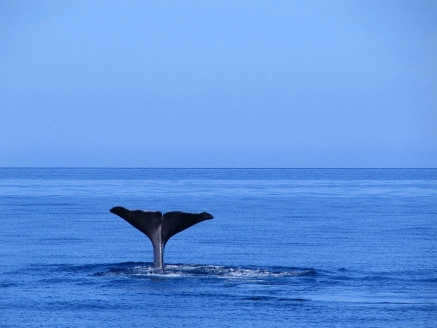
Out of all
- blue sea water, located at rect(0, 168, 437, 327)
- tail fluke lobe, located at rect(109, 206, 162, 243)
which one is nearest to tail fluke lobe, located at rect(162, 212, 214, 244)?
tail fluke lobe, located at rect(109, 206, 162, 243)

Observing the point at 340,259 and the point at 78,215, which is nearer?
the point at 340,259

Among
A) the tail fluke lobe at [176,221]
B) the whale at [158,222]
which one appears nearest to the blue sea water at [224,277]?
the whale at [158,222]

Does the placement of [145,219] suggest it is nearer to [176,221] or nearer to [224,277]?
[176,221]

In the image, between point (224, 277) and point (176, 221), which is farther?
point (224, 277)

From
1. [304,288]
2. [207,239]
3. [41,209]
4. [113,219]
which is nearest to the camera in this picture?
[304,288]

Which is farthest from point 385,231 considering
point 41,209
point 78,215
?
point 41,209

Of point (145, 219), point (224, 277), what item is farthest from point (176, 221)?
point (224, 277)

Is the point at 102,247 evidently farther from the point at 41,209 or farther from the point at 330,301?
the point at 41,209

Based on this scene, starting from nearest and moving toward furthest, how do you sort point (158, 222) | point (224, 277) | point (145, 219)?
point (145, 219)
point (158, 222)
point (224, 277)

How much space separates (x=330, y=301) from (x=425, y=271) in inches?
189

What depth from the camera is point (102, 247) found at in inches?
870

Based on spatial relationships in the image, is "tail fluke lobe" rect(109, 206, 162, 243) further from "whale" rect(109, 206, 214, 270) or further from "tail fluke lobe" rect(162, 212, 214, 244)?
"tail fluke lobe" rect(162, 212, 214, 244)

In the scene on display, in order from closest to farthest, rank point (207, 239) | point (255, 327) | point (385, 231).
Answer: point (255, 327) < point (207, 239) < point (385, 231)

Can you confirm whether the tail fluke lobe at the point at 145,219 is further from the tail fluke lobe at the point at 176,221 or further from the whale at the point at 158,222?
the tail fluke lobe at the point at 176,221
